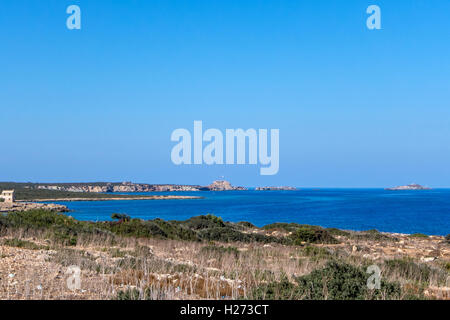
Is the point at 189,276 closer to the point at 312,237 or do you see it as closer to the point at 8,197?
the point at 312,237

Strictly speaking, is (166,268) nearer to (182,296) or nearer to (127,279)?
(127,279)

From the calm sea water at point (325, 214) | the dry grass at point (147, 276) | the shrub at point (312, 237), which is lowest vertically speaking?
the calm sea water at point (325, 214)

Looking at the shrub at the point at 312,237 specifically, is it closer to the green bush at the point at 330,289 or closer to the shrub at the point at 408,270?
the shrub at the point at 408,270

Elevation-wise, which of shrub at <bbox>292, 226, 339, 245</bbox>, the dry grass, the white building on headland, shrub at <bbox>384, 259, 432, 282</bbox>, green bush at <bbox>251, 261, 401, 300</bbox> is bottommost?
the white building on headland

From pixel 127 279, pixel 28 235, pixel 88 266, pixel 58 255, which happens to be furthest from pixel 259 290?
pixel 28 235

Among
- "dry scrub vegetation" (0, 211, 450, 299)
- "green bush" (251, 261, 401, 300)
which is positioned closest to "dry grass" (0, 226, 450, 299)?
"dry scrub vegetation" (0, 211, 450, 299)

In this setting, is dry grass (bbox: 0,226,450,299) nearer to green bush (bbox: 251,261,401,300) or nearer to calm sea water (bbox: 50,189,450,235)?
green bush (bbox: 251,261,401,300)

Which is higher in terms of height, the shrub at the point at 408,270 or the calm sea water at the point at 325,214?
the shrub at the point at 408,270

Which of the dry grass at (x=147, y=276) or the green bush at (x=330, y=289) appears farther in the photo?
the dry grass at (x=147, y=276)

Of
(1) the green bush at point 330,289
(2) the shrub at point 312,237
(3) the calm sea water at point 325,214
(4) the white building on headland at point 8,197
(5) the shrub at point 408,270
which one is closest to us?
(1) the green bush at point 330,289

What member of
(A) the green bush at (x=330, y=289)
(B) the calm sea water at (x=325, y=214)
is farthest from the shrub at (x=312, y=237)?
(B) the calm sea water at (x=325, y=214)

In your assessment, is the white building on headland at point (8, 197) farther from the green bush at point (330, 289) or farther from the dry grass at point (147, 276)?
the green bush at point (330, 289)

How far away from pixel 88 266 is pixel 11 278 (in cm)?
192

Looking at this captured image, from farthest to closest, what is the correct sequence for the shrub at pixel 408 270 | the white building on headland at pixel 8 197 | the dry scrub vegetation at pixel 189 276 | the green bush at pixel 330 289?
the white building on headland at pixel 8 197 → the shrub at pixel 408 270 → the dry scrub vegetation at pixel 189 276 → the green bush at pixel 330 289
